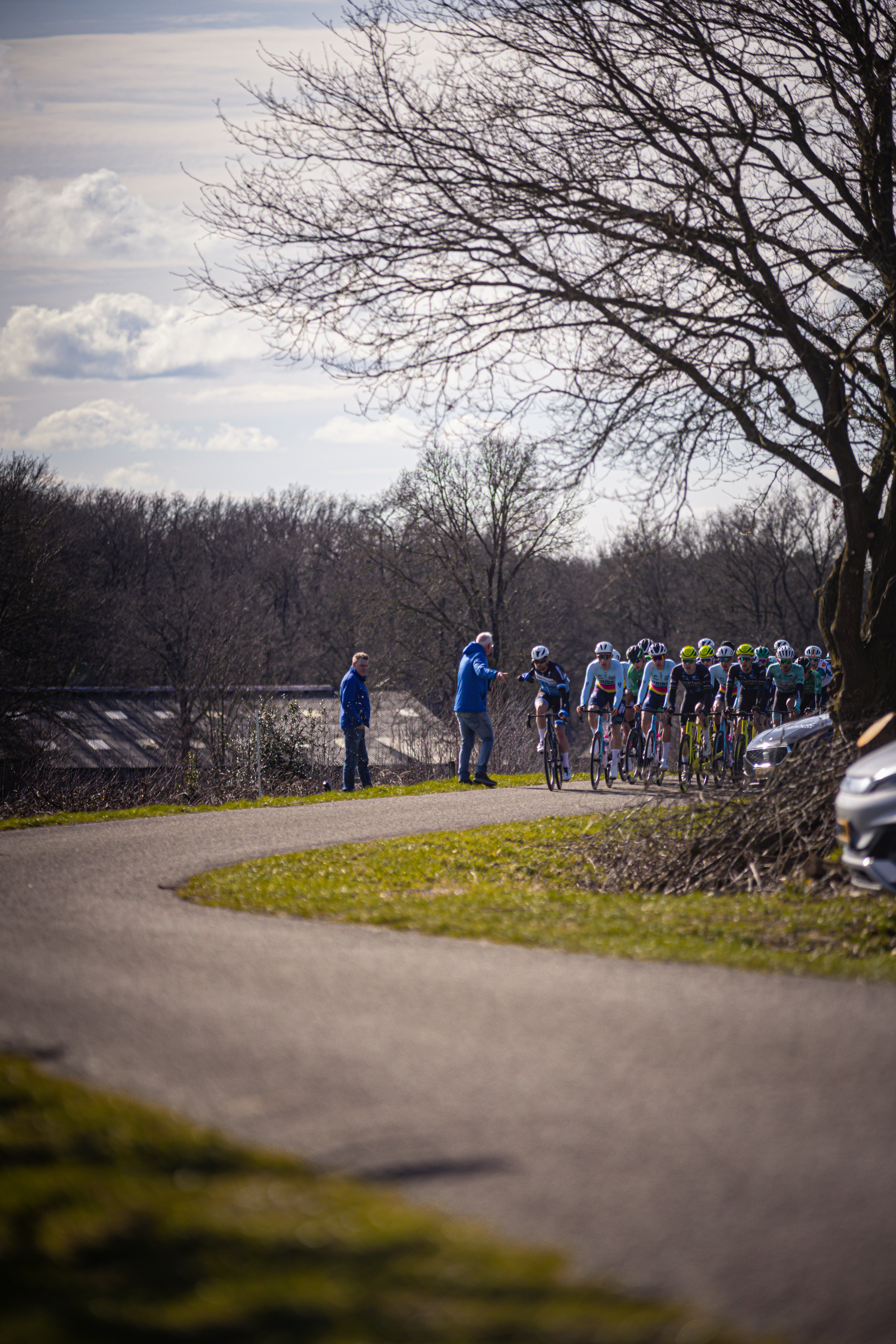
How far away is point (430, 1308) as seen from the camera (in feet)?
9.07

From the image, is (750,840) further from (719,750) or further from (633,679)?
(633,679)

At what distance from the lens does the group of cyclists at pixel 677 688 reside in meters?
18.1

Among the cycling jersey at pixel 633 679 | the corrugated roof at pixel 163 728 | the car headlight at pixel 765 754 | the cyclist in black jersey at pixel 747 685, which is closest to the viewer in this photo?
the car headlight at pixel 765 754

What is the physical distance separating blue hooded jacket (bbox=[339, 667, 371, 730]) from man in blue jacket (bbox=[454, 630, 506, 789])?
1640 millimetres

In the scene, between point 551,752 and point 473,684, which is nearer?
point 551,752

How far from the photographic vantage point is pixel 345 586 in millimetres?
65438

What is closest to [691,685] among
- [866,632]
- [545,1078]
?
[866,632]

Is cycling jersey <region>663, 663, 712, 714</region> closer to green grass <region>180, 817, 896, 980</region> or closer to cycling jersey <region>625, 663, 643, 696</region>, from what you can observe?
cycling jersey <region>625, 663, 643, 696</region>

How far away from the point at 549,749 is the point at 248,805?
4.39 m

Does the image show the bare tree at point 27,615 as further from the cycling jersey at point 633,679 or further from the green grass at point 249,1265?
the green grass at point 249,1265

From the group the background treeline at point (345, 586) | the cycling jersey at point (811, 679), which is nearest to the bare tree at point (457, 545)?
the background treeline at point (345, 586)

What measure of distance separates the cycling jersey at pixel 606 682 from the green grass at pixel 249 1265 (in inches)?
589

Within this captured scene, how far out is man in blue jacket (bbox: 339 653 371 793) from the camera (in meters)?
19.7

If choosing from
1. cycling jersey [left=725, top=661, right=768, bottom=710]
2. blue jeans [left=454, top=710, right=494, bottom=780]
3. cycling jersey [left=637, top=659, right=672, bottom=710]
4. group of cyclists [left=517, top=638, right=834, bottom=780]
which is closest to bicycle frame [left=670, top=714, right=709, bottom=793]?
group of cyclists [left=517, top=638, right=834, bottom=780]
